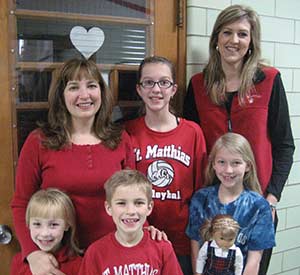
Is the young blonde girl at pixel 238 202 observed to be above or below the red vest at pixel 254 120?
below

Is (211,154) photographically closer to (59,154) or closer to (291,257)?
(59,154)

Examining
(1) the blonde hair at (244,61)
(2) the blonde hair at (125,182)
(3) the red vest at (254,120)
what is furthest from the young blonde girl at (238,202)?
(2) the blonde hair at (125,182)

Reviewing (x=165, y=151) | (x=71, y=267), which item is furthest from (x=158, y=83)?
(x=71, y=267)

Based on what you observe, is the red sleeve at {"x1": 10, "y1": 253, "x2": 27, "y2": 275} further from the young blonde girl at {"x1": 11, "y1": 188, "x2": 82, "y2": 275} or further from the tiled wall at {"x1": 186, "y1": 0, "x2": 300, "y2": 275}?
the tiled wall at {"x1": 186, "y1": 0, "x2": 300, "y2": 275}

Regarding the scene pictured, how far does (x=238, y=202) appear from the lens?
A: 1844 millimetres

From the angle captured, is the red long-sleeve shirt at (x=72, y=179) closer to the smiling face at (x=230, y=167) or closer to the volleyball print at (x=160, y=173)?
the volleyball print at (x=160, y=173)

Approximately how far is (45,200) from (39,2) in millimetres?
880

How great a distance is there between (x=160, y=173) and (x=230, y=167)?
31 centimetres

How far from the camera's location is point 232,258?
5.90 feet

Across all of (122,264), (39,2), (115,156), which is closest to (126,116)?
(115,156)

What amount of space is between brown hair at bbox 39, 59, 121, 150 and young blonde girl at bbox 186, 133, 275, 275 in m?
0.47

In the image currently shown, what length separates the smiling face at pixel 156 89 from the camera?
1848 millimetres

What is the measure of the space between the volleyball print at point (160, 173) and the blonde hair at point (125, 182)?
256mm

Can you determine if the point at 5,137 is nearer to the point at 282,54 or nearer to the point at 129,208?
the point at 129,208
